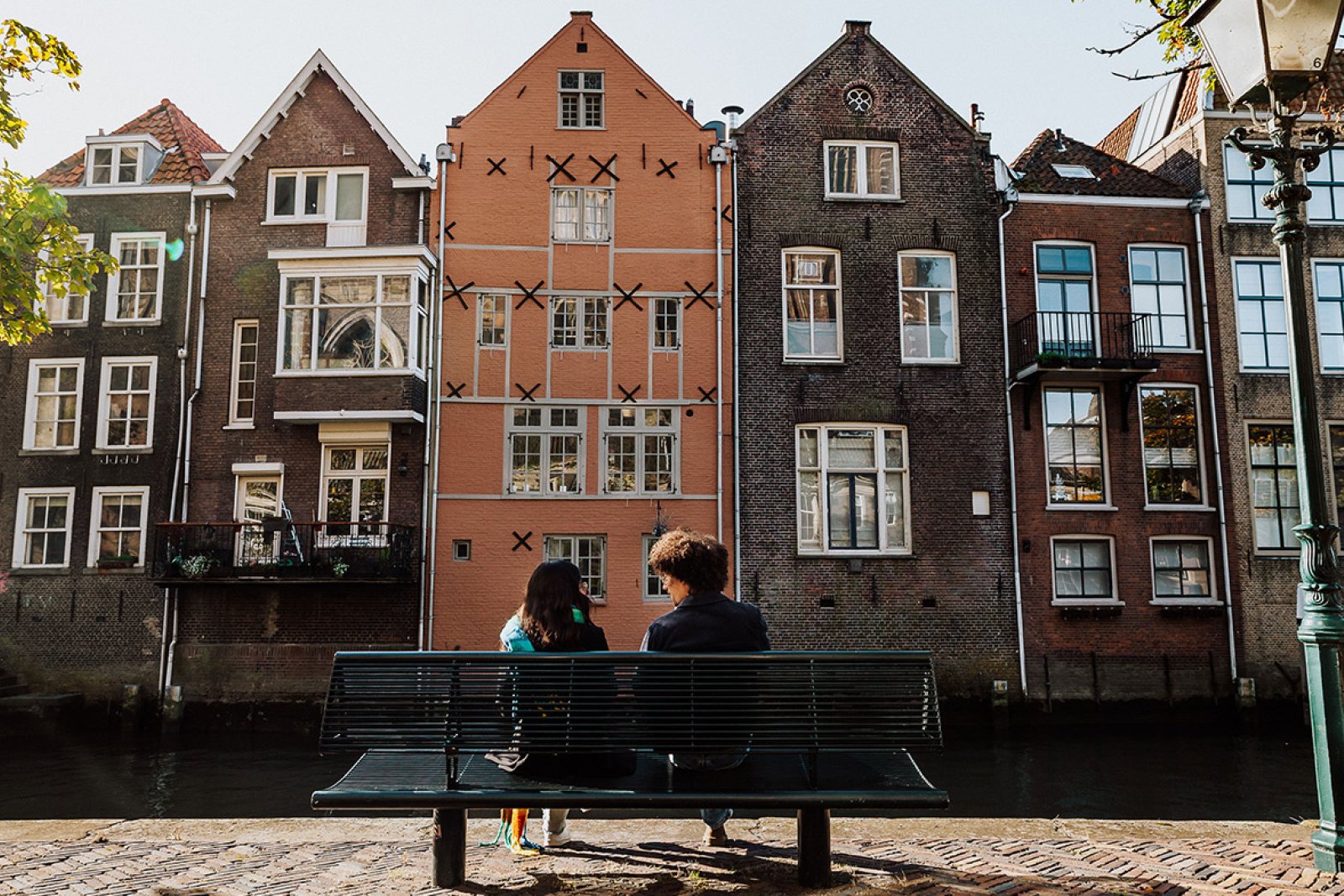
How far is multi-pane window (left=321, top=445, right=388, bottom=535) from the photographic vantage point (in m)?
19.5

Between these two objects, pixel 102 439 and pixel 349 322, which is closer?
pixel 349 322

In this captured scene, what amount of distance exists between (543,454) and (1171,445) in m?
13.0

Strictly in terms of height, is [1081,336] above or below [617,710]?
above

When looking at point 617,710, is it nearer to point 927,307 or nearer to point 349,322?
point 349,322

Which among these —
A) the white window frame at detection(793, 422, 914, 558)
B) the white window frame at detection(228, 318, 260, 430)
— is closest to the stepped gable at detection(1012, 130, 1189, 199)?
the white window frame at detection(793, 422, 914, 558)

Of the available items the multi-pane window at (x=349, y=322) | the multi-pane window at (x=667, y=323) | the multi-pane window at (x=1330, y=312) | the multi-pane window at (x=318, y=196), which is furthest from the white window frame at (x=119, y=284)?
the multi-pane window at (x=1330, y=312)

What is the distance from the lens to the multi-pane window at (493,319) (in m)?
20.1

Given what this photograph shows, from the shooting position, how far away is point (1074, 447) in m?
20.1

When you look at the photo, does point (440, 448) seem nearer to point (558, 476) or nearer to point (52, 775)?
point (558, 476)

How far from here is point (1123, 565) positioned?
19.7 meters

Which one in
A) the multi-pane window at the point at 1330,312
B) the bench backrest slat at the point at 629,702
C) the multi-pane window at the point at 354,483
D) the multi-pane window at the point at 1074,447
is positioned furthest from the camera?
the multi-pane window at the point at 1330,312

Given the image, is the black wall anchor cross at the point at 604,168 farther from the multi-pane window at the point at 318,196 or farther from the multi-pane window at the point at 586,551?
the multi-pane window at the point at 586,551

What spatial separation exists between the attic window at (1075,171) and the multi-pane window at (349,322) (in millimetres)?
14127

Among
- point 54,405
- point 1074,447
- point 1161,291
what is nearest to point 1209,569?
point 1074,447
